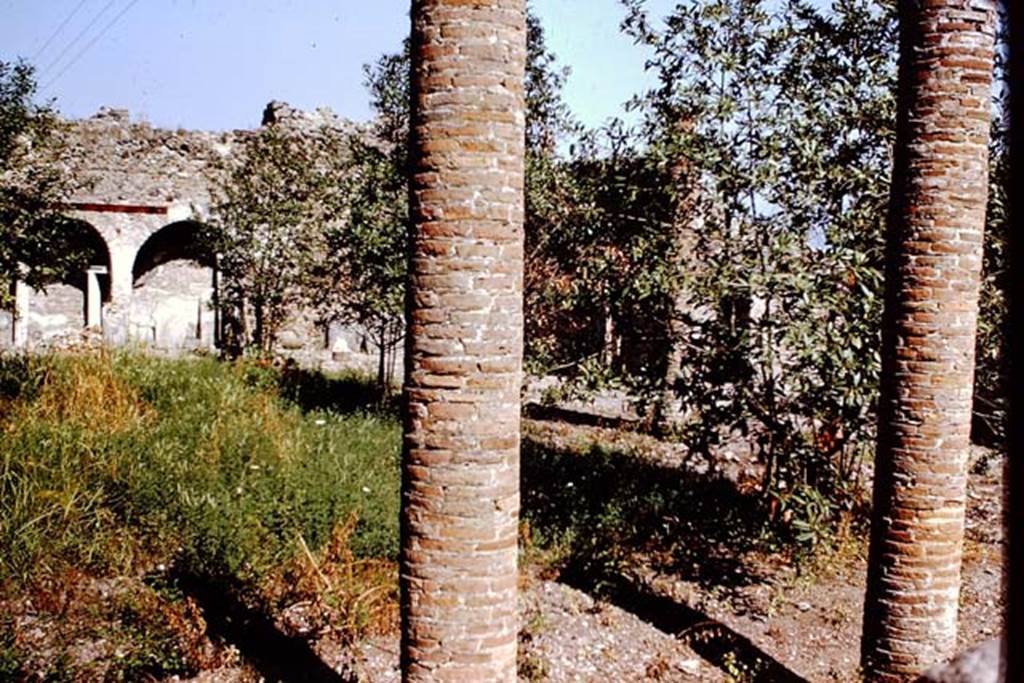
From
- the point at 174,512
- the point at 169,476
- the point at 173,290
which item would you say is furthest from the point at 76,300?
the point at 174,512

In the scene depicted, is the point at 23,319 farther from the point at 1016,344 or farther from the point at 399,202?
the point at 1016,344

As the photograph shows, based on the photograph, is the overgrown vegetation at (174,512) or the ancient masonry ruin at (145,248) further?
the ancient masonry ruin at (145,248)

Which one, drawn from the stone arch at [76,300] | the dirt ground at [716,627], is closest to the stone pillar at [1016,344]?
the dirt ground at [716,627]

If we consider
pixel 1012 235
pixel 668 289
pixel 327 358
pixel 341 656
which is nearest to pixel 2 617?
pixel 341 656

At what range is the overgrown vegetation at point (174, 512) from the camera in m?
5.72

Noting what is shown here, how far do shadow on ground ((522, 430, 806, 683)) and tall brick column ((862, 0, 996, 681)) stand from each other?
1162mm

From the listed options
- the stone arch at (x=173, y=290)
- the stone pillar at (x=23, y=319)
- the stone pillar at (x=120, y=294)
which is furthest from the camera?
the stone arch at (x=173, y=290)

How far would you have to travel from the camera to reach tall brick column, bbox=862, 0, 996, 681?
184 inches

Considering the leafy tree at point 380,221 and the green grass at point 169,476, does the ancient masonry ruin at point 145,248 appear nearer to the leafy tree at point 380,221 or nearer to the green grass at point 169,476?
the leafy tree at point 380,221

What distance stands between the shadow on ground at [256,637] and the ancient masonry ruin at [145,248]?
12.4m

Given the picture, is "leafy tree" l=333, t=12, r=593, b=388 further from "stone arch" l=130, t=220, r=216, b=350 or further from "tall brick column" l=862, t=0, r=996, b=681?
"stone arch" l=130, t=220, r=216, b=350

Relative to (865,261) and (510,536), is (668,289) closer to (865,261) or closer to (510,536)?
(865,261)

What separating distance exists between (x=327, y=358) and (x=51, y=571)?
1329 centimetres

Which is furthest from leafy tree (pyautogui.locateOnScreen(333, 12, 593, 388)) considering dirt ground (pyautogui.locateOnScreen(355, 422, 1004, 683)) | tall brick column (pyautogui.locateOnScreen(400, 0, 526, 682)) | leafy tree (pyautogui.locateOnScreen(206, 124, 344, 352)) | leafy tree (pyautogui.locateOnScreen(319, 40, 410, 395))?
tall brick column (pyautogui.locateOnScreen(400, 0, 526, 682))
